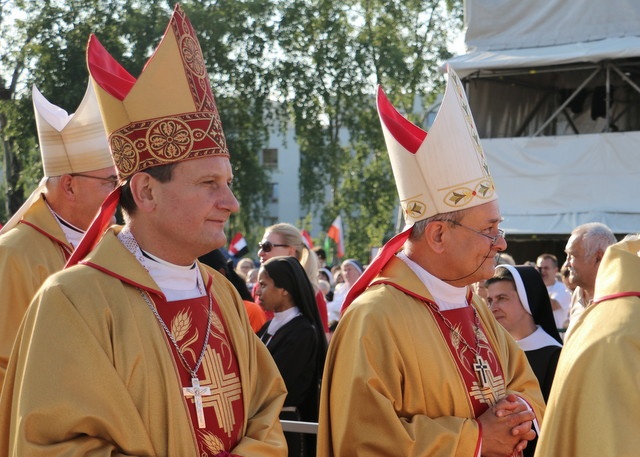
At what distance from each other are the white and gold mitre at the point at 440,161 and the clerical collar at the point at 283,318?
208 cm

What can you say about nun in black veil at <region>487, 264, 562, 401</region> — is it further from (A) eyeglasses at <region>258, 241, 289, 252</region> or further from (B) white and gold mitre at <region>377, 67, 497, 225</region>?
(A) eyeglasses at <region>258, 241, 289, 252</region>

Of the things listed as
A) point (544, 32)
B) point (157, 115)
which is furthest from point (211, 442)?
point (544, 32)

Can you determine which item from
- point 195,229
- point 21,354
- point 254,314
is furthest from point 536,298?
point 21,354

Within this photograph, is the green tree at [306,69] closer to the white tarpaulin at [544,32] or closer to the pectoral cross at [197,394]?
the white tarpaulin at [544,32]

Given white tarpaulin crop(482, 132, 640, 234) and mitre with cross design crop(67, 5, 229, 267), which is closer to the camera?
mitre with cross design crop(67, 5, 229, 267)

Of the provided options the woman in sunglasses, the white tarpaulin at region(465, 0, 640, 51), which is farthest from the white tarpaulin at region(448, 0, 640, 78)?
the woman in sunglasses

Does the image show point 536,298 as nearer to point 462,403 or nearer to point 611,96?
point 462,403

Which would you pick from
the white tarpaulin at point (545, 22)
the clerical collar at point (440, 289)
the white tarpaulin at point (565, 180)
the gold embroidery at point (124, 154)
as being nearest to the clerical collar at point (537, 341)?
the clerical collar at point (440, 289)

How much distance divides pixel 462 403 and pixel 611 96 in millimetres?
16544

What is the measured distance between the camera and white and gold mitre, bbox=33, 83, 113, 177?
5.18m

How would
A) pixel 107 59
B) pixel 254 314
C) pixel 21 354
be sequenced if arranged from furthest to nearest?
pixel 254 314 < pixel 107 59 < pixel 21 354

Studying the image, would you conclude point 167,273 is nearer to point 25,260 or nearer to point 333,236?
point 25,260

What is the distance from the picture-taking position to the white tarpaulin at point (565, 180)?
18.4m

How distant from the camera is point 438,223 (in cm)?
452
